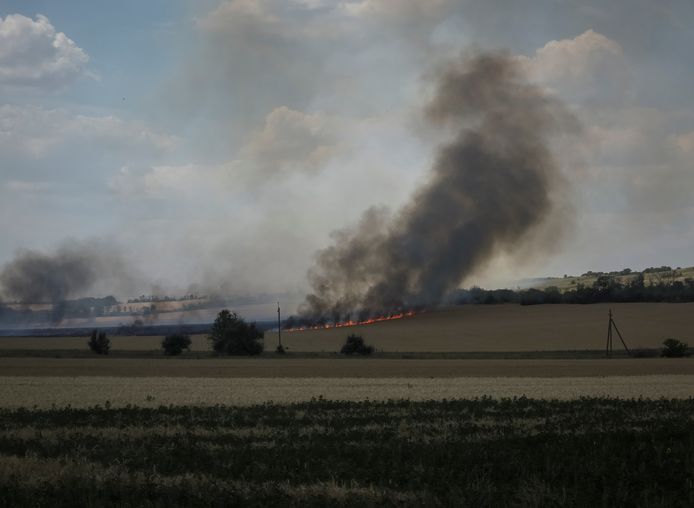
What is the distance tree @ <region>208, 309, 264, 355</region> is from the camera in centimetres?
9906

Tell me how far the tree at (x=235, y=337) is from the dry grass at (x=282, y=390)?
1945 inches

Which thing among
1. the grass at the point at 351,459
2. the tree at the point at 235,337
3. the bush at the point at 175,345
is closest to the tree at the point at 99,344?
the bush at the point at 175,345

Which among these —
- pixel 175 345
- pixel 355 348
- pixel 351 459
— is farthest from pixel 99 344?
pixel 351 459

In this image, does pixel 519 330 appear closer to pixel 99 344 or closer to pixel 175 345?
pixel 175 345

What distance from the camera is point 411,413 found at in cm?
2658

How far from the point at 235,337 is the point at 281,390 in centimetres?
6043

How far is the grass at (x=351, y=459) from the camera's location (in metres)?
12.4

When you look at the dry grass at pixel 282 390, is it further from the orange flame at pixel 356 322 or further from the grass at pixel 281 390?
the orange flame at pixel 356 322

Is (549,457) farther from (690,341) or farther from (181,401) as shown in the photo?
(690,341)

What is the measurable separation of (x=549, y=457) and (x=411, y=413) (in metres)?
11.3

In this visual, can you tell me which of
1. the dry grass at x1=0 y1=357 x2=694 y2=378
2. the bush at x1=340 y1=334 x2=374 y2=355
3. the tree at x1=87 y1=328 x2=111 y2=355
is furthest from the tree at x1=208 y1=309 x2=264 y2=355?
the dry grass at x1=0 y1=357 x2=694 y2=378

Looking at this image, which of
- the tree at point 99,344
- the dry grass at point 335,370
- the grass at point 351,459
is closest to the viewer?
the grass at point 351,459

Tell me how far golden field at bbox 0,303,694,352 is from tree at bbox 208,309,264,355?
11435 mm

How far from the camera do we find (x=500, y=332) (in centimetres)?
14200
